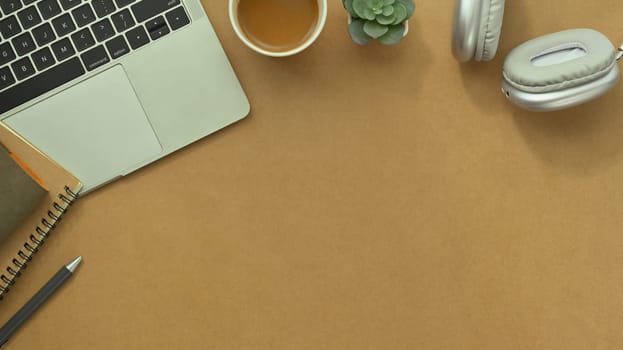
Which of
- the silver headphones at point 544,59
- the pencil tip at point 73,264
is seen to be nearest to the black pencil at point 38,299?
the pencil tip at point 73,264

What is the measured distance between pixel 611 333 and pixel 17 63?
0.76 metres

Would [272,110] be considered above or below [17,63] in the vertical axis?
below

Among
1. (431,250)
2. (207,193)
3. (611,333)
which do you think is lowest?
(611,333)

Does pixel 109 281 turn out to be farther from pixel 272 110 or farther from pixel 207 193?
pixel 272 110

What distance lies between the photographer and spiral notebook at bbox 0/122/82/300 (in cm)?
67

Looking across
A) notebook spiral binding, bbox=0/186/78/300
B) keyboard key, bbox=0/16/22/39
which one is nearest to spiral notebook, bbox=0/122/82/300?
notebook spiral binding, bbox=0/186/78/300

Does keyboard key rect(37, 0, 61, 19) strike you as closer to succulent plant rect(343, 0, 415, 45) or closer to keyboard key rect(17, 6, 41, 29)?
keyboard key rect(17, 6, 41, 29)

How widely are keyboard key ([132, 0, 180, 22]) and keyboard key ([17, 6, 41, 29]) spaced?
0.11 m

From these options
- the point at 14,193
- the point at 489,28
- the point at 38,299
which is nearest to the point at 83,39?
the point at 14,193

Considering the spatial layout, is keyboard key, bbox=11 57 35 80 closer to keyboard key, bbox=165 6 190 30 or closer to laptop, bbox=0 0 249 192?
laptop, bbox=0 0 249 192

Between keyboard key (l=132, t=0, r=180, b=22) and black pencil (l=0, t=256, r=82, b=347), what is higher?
keyboard key (l=132, t=0, r=180, b=22)

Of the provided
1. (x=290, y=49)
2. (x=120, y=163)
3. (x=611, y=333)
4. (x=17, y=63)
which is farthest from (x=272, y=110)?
(x=611, y=333)

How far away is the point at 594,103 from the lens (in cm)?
69

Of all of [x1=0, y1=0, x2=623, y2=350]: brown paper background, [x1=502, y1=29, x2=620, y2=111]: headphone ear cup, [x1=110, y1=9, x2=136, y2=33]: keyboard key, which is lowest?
[x1=0, y1=0, x2=623, y2=350]: brown paper background
